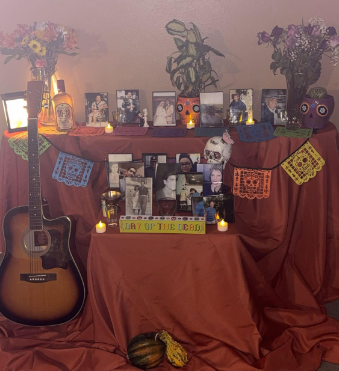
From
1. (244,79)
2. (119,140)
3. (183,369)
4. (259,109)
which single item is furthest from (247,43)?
(183,369)

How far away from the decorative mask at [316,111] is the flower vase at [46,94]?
54.6 inches

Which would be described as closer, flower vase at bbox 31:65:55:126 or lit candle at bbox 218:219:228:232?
lit candle at bbox 218:219:228:232

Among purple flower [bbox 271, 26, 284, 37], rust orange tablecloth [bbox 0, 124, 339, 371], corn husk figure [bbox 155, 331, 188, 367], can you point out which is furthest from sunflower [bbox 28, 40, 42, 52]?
corn husk figure [bbox 155, 331, 188, 367]

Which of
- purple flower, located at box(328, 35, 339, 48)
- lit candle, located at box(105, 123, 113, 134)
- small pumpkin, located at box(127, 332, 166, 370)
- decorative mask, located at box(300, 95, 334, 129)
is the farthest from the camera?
lit candle, located at box(105, 123, 113, 134)

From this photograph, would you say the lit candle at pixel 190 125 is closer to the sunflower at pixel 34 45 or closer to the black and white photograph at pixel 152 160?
the black and white photograph at pixel 152 160

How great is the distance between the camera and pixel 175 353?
216 cm

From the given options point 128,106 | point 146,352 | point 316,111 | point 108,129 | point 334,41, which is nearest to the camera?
point 146,352

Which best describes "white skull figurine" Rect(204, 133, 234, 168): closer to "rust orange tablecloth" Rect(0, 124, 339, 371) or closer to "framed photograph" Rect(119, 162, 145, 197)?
"rust orange tablecloth" Rect(0, 124, 339, 371)

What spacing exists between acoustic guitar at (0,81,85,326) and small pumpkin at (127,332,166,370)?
1.32 feet

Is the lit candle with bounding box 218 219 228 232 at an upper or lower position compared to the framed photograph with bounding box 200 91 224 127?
lower

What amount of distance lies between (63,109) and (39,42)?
1.20ft

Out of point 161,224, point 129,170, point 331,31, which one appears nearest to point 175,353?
point 161,224

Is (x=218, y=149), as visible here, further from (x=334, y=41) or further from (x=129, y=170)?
(x=334, y=41)

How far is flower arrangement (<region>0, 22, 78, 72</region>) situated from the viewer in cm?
233
